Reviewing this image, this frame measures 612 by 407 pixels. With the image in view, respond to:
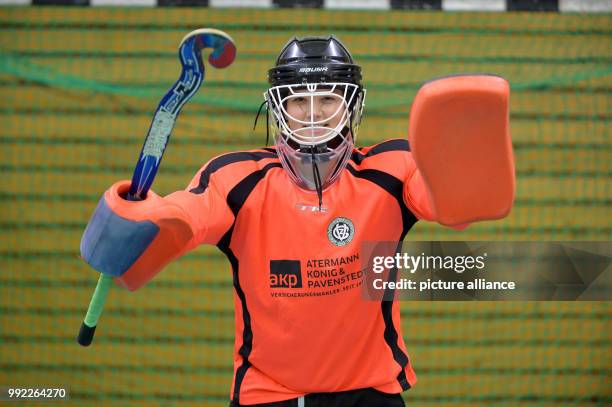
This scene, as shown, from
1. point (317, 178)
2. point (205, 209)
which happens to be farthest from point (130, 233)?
point (317, 178)

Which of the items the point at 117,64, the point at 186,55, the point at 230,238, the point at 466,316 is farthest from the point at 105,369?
the point at 186,55

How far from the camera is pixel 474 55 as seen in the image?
18.5 ft

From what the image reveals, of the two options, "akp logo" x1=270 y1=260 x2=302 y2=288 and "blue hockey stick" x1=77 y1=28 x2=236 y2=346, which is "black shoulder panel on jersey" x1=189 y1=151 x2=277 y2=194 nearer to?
"blue hockey stick" x1=77 y1=28 x2=236 y2=346

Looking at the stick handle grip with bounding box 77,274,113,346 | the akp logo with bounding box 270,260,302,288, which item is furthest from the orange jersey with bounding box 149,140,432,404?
the stick handle grip with bounding box 77,274,113,346

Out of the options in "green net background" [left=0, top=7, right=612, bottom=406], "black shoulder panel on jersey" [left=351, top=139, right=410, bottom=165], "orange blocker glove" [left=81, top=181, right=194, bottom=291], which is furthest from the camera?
"green net background" [left=0, top=7, right=612, bottom=406]

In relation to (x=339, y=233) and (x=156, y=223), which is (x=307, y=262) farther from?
(x=156, y=223)

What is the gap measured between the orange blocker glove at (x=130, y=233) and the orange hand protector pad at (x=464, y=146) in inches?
28.0

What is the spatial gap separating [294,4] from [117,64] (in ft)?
4.03

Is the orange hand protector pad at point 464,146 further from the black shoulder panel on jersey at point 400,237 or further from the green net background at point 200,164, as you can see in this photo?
the green net background at point 200,164

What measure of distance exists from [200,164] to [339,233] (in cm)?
296

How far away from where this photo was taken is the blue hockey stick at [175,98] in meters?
2.41

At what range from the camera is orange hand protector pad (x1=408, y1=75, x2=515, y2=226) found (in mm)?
2168

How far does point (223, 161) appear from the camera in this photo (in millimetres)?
2795

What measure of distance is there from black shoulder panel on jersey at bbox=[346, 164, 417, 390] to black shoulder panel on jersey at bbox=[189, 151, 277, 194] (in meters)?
0.30
